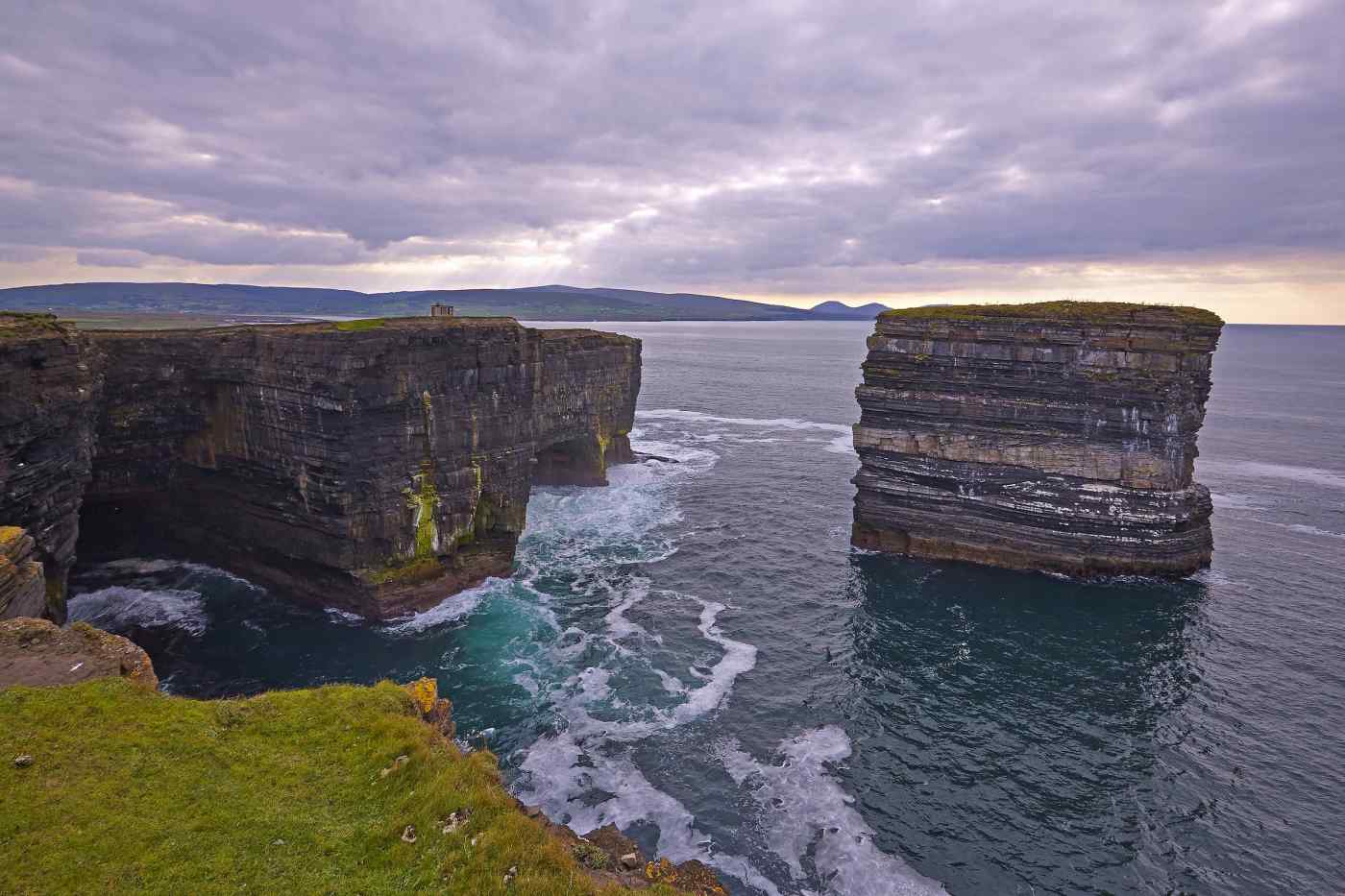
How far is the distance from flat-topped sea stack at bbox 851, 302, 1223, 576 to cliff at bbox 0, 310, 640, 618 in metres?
28.0

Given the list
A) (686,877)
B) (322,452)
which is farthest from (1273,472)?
(322,452)

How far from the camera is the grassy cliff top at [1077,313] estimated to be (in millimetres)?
44188

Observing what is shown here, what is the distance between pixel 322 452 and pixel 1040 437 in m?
47.9

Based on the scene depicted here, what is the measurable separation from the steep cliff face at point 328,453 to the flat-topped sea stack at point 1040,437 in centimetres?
2811

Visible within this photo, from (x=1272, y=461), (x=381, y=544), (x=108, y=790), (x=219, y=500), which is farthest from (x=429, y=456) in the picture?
(x=1272, y=461)

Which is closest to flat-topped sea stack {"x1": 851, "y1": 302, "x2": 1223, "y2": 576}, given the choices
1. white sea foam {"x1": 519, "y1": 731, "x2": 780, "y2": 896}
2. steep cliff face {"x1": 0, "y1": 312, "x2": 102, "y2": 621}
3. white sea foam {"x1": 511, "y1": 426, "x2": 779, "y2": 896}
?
white sea foam {"x1": 511, "y1": 426, "x2": 779, "y2": 896}

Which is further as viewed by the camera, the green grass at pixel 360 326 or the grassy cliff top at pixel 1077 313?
the grassy cliff top at pixel 1077 313

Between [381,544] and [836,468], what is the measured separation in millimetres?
50066

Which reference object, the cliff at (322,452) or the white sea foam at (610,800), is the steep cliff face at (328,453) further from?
the white sea foam at (610,800)

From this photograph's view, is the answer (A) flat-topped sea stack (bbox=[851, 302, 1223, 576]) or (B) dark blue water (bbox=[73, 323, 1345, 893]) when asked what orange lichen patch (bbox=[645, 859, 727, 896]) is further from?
(A) flat-topped sea stack (bbox=[851, 302, 1223, 576])

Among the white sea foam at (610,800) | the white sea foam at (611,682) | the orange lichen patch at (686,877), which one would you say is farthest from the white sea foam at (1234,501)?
the orange lichen patch at (686,877)

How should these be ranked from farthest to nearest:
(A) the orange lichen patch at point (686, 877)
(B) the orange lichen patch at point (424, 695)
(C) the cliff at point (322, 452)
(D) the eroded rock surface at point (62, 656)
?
(C) the cliff at point (322, 452)
(B) the orange lichen patch at point (424, 695)
(D) the eroded rock surface at point (62, 656)
(A) the orange lichen patch at point (686, 877)

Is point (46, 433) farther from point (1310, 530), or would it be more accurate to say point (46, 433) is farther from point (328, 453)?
point (1310, 530)

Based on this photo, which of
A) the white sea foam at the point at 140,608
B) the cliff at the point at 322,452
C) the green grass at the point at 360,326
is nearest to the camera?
the white sea foam at the point at 140,608
